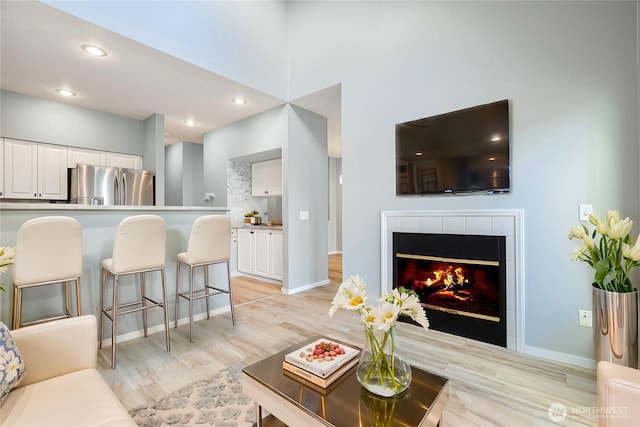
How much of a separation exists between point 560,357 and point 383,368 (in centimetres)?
197

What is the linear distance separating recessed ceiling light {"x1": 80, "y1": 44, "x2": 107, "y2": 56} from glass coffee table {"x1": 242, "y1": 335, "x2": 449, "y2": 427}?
3.26 metres

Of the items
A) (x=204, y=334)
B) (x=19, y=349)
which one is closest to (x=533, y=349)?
(x=204, y=334)

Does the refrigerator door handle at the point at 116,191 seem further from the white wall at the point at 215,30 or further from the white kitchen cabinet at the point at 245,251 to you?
the white wall at the point at 215,30

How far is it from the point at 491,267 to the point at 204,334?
268cm

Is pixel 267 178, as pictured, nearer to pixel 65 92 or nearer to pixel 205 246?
pixel 205 246

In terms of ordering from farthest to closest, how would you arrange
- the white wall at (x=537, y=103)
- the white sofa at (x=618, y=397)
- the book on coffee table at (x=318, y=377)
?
the white wall at (x=537, y=103)
the book on coffee table at (x=318, y=377)
the white sofa at (x=618, y=397)

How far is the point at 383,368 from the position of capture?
3.75 feet

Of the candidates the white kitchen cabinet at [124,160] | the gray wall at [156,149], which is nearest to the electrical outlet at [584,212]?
the gray wall at [156,149]

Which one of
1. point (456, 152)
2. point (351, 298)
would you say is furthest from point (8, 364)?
point (456, 152)

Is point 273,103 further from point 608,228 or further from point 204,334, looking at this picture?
point 608,228

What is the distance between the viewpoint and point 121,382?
1972 millimetres

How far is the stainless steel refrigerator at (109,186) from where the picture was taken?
415cm

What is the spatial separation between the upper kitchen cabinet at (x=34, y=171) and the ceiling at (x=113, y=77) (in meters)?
0.71

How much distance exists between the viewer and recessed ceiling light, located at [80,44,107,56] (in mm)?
2744
